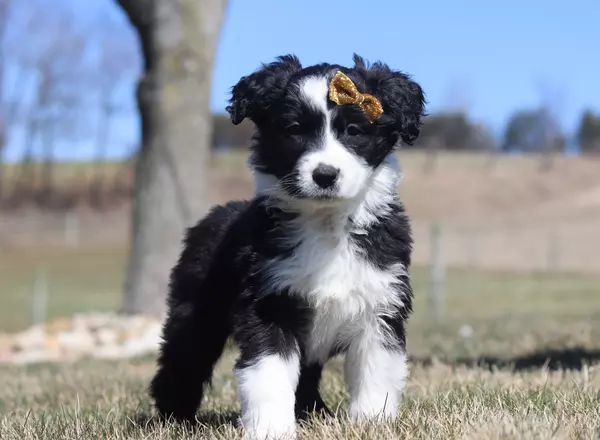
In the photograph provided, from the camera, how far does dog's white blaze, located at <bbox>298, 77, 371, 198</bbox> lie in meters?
3.81

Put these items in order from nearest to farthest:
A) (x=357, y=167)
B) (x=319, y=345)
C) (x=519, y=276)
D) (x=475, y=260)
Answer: (x=357, y=167)
(x=319, y=345)
(x=519, y=276)
(x=475, y=260)

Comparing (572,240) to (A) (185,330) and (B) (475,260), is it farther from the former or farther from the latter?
(A) (185,330)

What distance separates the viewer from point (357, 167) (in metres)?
3.90

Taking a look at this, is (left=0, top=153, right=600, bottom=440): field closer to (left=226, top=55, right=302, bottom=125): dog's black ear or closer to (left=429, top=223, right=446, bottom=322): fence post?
(left=429, top=223, right=446, bottom=322): fence post

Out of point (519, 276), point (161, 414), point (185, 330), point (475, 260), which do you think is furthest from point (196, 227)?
point (475, 260)

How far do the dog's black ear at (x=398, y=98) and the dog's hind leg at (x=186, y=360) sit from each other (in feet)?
4.94

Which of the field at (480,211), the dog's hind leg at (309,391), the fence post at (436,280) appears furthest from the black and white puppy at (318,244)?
the field at (480,211)

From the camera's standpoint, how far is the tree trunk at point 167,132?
12312 millimetres

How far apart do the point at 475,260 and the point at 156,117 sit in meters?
27.9

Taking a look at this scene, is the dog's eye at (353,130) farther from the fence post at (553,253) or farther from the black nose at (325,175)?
the fence post at (553,253)

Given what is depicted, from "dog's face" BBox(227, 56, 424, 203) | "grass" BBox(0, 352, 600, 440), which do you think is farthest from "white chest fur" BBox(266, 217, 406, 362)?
"grass" BBox(0, 352, 600, 440)

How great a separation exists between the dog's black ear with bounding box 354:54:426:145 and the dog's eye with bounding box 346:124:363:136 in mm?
173

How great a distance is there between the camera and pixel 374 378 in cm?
405

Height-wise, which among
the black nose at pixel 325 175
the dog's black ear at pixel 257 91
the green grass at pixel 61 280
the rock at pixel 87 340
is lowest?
the green grass at pixel 61 280
